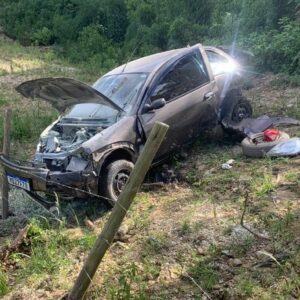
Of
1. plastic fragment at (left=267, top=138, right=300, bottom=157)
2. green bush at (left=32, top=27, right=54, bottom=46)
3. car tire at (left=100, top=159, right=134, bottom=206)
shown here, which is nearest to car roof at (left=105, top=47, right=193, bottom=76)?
car tire at (left=100, top=159, right=134, bottom=206)

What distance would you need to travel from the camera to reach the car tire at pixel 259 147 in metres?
5.98

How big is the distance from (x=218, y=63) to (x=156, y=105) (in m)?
1.78

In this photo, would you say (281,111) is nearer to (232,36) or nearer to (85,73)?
(232,36)

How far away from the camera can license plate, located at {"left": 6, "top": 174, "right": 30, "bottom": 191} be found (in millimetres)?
5094

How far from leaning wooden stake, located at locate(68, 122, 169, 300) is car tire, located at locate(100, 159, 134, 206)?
177 centimetres

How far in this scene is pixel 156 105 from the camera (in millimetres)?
5535

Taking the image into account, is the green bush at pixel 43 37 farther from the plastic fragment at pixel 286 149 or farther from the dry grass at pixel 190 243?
the plastic fragment at pixel 286 149

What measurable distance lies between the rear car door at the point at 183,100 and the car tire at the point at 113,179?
0.57 meters

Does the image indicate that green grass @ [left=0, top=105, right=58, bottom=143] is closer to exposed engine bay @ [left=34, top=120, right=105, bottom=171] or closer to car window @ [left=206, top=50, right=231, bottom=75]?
exposed engine bay @ [left=34, top=120, right=105, bottom=171]

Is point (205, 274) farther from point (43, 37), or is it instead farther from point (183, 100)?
point (43, 37)

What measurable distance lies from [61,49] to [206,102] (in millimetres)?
14929

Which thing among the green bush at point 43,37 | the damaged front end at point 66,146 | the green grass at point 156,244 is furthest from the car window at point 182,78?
the green bush at point 43,37

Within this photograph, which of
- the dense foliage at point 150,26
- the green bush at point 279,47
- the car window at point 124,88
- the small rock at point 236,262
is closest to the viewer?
the small rock at point 236,262

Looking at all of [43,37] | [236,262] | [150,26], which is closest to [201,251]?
[236,262]
